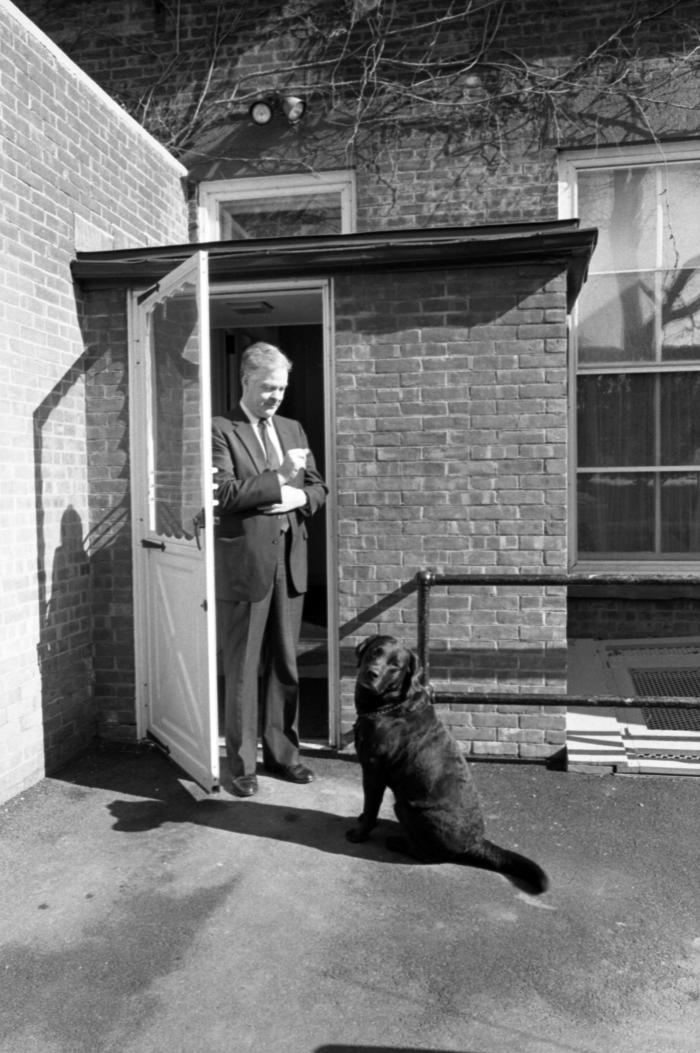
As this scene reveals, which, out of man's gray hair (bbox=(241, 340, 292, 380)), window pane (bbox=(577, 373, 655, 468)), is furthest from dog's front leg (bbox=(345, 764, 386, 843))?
window pane (bbox=(577, 373, 655, 468))

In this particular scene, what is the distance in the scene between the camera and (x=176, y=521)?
4590 millimetres

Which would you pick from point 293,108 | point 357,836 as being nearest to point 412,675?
point 357,836

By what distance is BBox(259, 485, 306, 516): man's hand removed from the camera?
14.4 ft

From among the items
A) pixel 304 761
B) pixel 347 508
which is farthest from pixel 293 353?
pixel 304 761

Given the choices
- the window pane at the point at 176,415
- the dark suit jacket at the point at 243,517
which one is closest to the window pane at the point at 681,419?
the dark suit jacket at the point at 243,517

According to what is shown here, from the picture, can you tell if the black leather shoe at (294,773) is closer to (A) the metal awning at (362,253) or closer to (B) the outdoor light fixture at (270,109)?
(A) the metal awning at (362,253)

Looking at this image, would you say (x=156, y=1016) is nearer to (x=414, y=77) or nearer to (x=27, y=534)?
(x=27, y=534)

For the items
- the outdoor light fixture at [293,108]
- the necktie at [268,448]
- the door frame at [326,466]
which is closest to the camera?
the necktie at [268,448]

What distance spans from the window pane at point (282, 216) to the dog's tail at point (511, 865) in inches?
201

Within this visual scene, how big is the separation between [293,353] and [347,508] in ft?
16.4

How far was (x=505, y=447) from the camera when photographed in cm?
490

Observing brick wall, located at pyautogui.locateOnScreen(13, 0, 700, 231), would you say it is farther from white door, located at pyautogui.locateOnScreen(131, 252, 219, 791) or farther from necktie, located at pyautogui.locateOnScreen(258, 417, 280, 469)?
necktie, located at pyautogui.locateOnScreen(258, 417, 280, 469)

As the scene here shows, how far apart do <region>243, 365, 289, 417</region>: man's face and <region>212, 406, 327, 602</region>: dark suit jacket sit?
11 centimetres

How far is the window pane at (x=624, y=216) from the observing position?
6.68m
